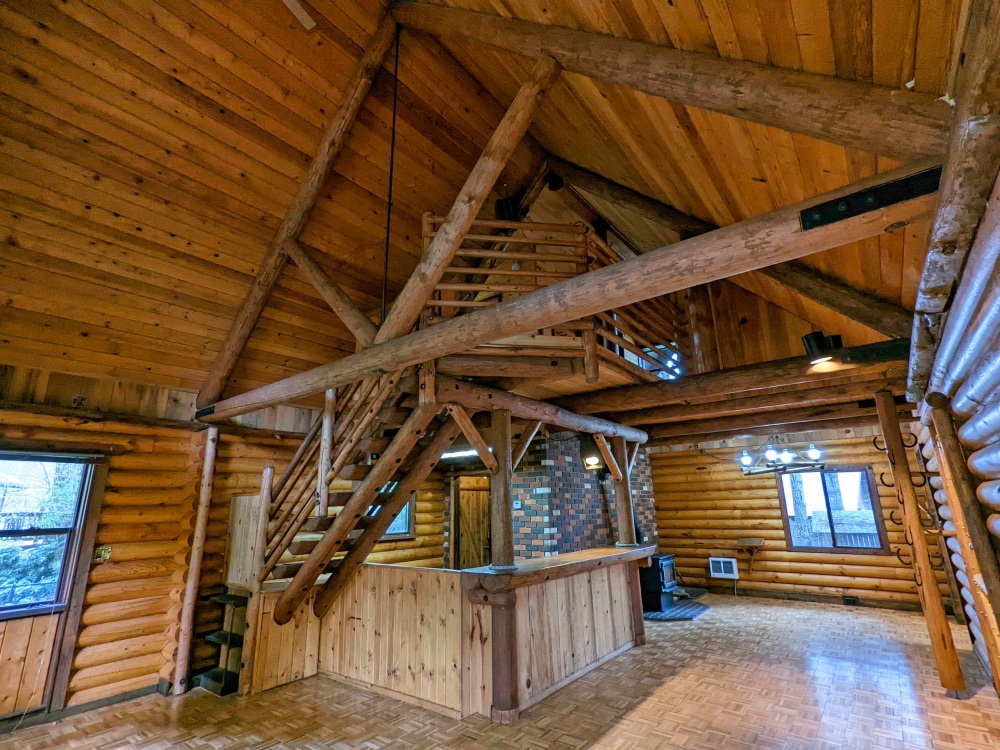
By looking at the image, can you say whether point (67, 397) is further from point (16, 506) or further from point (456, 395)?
point (456, 395)

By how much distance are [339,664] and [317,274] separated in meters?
4.22

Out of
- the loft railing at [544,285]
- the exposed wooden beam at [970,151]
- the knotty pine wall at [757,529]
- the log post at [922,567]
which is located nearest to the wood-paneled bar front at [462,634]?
the loft railing at [544,285]

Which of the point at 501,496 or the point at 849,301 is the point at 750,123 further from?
the point at 501,496

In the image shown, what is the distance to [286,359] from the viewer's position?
5.94 m

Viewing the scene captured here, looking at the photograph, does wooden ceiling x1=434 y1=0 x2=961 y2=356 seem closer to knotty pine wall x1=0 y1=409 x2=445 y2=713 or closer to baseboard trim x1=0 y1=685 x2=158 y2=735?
knotty pine wall x1=0 y1=409 x2=445 y2=713

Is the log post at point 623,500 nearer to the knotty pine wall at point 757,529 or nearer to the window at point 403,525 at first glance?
the window at point 403,525

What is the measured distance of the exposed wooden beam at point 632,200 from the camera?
4172 mm

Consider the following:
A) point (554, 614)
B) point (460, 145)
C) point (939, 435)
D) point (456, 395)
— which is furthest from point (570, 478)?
point (460, 145)

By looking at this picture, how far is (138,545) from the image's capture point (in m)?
4.96

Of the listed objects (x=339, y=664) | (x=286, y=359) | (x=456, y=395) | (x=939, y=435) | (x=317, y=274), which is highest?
(x=317, y=274)

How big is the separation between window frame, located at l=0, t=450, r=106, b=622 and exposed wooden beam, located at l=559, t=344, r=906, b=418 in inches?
202

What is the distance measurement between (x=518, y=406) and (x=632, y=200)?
92.6 inches

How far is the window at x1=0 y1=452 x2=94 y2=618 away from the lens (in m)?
4.25

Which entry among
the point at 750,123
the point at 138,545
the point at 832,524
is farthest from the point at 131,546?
the point at 832,524
